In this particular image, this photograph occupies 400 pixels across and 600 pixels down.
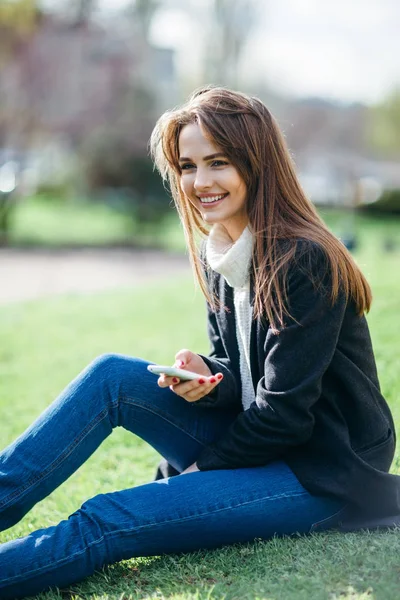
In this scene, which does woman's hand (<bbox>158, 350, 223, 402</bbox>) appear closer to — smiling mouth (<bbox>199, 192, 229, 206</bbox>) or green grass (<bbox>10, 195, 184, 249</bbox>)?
smiling mouth (<bbox>199, 192, 229, 206</bbox>)

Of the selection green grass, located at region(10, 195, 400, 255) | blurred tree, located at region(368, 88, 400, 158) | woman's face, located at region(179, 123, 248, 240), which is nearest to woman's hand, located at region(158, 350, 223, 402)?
woman's face, located at region(179, 123, 248, 240)

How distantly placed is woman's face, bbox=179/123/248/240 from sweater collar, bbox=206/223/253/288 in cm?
4

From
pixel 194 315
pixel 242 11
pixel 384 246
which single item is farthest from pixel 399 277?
pixel 242 11

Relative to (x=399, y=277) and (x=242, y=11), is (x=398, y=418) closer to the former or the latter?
(x=399, y=277)

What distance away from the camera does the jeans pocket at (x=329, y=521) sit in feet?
7.68

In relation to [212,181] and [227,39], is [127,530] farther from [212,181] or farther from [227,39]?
[227,39]

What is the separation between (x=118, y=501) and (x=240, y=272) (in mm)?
795

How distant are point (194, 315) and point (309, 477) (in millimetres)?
4578

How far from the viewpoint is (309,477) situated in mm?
2293

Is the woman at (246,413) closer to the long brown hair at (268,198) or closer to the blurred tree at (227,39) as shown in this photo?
the long brown hair at (268,198)

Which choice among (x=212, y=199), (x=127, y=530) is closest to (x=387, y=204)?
(x=212, y=199)

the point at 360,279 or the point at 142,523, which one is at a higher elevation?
the point at 360,279

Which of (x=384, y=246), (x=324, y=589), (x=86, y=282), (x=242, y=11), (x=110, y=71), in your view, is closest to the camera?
(x=324, y=589)

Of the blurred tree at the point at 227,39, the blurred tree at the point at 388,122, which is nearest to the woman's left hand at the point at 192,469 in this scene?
the blurred tree at the point at 227,39
